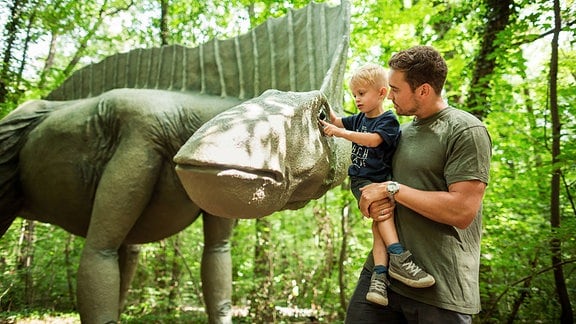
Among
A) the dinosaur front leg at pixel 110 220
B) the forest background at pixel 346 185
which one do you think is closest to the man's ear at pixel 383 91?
the dinosaur front leg at pixel 110 220

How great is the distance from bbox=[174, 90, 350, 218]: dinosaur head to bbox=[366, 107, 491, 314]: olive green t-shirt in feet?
1.38

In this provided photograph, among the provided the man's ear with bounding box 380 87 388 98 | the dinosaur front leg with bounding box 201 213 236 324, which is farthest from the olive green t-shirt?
the dinosaur front leg with bounding box 201 213 236 324

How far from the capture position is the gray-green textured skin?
65.1 inches

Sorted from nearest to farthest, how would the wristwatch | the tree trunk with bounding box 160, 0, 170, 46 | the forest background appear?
the wristwatch, the forest background, the tree trunk with bounding box 160, 0, 170, 46

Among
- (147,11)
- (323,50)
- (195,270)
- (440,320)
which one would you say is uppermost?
(147,11)

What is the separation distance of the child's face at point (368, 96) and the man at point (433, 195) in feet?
0.69

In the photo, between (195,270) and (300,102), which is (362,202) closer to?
(300,102)

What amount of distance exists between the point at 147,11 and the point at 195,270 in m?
4.70

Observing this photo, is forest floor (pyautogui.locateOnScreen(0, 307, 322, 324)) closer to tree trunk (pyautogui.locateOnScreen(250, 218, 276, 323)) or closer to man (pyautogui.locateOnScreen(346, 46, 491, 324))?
tree trunk (pyautogui.locateOnScreen(250, 218, 276, 323))

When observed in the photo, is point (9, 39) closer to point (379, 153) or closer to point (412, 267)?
point (379, 153)

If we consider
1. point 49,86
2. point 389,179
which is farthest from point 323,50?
point 49,86

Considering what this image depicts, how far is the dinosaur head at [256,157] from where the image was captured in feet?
5.07

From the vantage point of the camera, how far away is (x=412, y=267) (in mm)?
1745

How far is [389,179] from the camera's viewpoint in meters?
2.02
